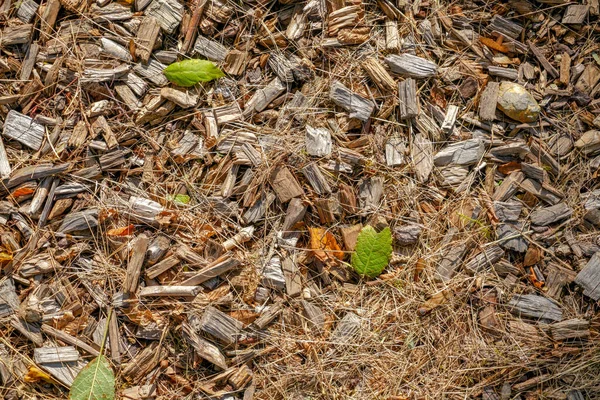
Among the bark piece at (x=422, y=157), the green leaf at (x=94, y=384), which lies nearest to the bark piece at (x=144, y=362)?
the green leaf at (x=94, y=384)

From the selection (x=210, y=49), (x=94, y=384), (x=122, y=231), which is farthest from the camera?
(x=210, y=49)

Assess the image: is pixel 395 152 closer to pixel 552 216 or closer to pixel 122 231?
pixel 552 216

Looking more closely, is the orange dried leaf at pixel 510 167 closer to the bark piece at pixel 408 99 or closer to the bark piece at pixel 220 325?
the bark piece at pixel 408 99

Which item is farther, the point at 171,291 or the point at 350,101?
the point at 350,101

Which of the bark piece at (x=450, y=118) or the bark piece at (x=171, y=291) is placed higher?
the bark piece at (x=450, y=118)

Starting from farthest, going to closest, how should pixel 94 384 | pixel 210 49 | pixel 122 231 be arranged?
pixel 210 49 → pixel 122 231 → pixel 94 384

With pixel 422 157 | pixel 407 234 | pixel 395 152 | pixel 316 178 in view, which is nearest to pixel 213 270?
pixel 316 178

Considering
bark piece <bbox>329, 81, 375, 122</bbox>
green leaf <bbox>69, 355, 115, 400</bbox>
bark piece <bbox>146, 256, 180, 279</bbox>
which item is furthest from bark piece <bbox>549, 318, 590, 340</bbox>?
green leaf <bbox>69, 355, 115, 400</bbox>

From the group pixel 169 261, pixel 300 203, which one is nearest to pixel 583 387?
pixel 300 203
